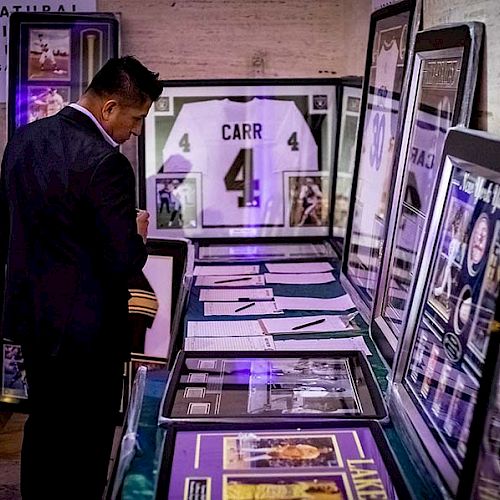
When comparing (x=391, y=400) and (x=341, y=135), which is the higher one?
(x=341, y=135)

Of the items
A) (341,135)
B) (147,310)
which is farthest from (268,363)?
(341,135)

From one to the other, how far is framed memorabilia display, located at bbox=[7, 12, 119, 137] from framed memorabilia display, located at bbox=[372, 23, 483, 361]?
5.22 ft

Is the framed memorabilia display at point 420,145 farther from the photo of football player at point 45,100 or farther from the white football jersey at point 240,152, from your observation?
the photo of football player at point 45,100

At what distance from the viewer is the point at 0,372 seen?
11.3 ft

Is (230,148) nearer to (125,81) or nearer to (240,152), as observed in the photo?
(240,152)

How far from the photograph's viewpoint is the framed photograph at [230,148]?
3285 millimetres

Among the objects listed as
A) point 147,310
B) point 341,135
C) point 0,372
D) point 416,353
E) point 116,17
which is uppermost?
point 116,17

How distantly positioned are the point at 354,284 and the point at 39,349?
994mm

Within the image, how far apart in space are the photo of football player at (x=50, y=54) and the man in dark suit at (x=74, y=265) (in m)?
0.87

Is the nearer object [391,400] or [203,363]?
[391,400]

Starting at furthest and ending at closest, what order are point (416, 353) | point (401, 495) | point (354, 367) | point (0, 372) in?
point (0, 372) < point (354, 367) < point (416, 353) < point (401, 495)

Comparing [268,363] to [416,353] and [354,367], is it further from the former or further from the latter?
[416,353]

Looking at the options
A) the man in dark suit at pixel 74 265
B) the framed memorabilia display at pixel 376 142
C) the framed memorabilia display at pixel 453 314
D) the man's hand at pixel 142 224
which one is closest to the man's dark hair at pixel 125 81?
the man in dark suit at pixel 74 265

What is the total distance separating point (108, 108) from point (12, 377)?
4.86 feet
